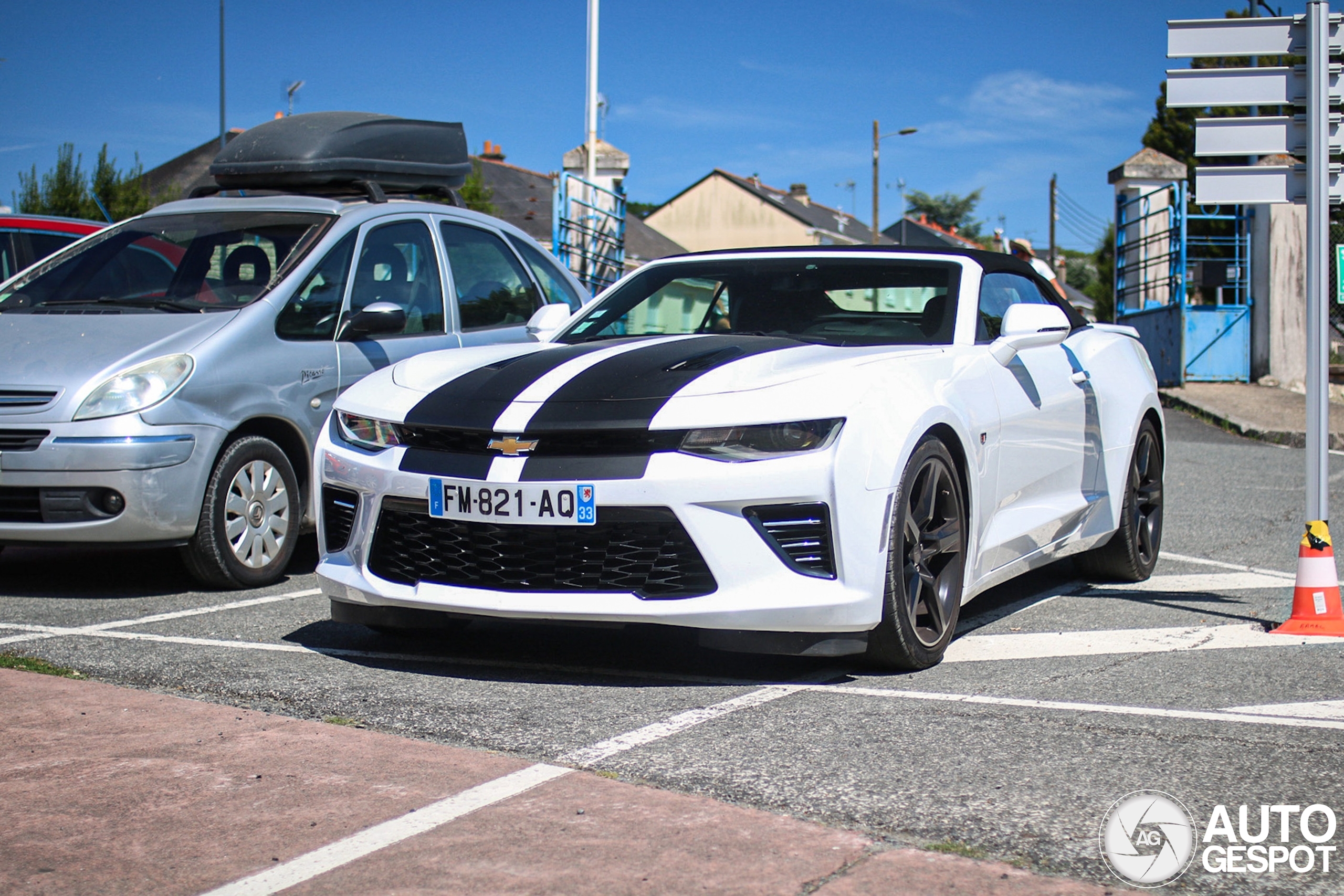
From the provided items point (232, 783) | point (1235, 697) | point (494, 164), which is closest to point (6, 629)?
point (232, 783)

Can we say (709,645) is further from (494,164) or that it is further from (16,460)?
(494,164)

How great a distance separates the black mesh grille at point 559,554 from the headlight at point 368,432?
0.66 feet

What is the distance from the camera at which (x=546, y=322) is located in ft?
18.5

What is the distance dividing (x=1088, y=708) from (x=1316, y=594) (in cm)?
161

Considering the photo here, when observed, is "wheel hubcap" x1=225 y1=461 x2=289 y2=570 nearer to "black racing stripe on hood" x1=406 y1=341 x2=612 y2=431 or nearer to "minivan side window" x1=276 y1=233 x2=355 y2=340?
"minivan side window" x1=276 y1=233 x2=355 y2=340

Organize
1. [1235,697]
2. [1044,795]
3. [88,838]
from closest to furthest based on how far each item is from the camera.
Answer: [88,838] → [1044,795] → [1235,697]

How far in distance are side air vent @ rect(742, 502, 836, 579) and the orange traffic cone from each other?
6.71 ft

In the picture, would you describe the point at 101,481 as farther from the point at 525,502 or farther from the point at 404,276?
the point at 525,502

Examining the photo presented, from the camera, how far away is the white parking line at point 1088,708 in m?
3.71

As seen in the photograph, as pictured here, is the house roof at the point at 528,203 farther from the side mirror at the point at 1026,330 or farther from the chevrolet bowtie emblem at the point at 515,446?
the chevrolet bowtie emblem at the point at 515,446

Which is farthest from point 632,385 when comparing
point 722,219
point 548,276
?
point 722,219

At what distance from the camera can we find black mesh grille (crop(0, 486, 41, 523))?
552 centimetres

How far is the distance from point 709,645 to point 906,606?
2.04 ft

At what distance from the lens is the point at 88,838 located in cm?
282
